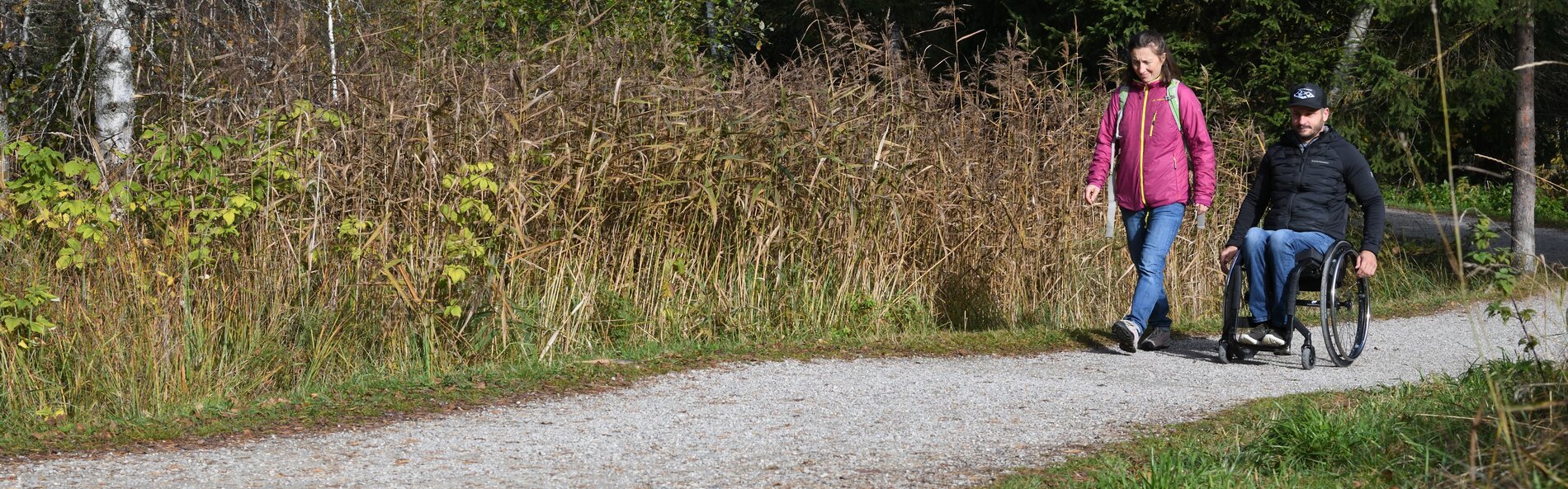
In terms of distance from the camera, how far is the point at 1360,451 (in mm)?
4512

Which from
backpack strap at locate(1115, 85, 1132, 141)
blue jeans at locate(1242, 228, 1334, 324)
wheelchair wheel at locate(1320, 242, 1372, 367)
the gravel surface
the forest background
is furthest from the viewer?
backpack strap at locate(1115, 85, 1132, 141)

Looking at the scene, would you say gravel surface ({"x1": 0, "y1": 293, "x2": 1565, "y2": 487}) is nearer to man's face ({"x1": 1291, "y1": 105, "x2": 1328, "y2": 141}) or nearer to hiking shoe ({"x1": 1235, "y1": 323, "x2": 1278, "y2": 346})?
hiking shoe ({"x1": 1235, "y1": 323, "x2": 1278, "y2": 346})

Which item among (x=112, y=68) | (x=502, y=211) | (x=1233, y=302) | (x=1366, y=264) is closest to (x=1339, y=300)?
(x=1366, y=264)

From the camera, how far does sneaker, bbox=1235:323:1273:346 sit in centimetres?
695

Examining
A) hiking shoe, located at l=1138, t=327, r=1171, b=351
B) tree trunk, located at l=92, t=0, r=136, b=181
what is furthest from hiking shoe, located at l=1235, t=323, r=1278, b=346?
tree trunk, located at l=92, t=0, r=136, b=181

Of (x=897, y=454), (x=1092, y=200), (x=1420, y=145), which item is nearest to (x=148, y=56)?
(x=1092, y=200)

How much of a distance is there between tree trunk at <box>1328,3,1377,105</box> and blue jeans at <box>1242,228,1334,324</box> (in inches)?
303

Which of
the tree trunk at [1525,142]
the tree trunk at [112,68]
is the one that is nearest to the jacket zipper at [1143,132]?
the tree trunk at [112,68]

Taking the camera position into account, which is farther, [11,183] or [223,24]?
[223,24]

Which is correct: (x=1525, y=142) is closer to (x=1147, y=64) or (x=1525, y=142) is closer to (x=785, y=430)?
(x=1147, y=64)

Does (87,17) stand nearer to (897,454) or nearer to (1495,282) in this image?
(897,454)

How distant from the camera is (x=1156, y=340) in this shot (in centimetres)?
751

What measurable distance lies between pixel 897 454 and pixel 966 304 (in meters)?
3.89

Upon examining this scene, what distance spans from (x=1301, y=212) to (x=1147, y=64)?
3.31ft
